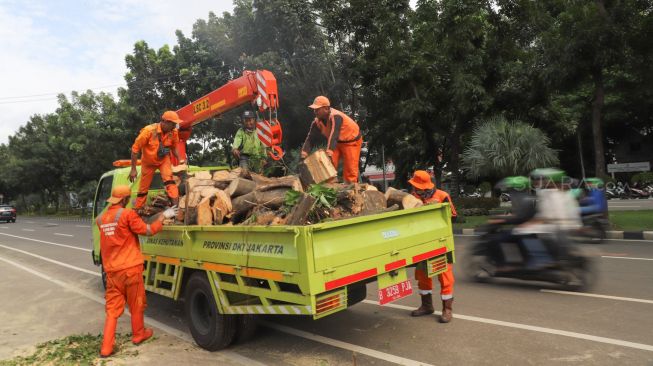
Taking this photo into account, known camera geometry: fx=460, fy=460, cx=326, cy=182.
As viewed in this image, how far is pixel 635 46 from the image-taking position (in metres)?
11.0

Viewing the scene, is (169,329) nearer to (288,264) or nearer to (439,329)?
(288,264)

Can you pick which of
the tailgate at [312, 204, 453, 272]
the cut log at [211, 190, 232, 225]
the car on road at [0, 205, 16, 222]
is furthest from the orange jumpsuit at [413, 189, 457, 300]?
the car on road at [0, 205, 16, 222]

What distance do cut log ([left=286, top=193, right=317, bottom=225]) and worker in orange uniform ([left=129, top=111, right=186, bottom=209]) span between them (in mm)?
2480

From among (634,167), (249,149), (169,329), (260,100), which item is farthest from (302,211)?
(634,167)

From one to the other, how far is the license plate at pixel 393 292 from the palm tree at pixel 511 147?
41.0ft

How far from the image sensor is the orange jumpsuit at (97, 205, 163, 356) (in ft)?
14.5

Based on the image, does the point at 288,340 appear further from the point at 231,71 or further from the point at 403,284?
the point at 231,71

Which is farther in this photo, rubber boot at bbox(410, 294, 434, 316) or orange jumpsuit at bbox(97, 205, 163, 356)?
rubber boot at bbox(410, 294, 434, 316)

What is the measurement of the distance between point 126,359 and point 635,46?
12420mm

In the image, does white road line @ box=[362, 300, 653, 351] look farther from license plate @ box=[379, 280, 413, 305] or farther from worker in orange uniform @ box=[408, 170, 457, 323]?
license plate @ box=[379, 280, 413, 305]

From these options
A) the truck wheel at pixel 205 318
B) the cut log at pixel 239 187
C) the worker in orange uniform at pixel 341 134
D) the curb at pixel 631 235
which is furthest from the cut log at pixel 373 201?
the curb at pixel 631 235

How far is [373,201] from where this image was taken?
15.5 feet

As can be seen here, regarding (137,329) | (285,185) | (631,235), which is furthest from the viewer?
(631,235)

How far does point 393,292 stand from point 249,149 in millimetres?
4115
